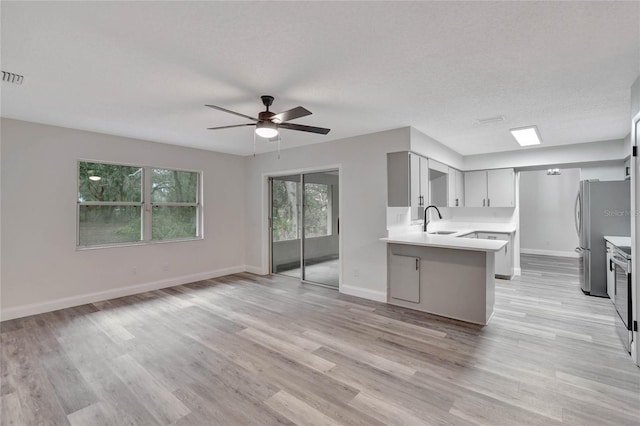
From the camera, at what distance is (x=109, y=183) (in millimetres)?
4508

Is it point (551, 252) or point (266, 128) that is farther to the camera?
point (551, 252)

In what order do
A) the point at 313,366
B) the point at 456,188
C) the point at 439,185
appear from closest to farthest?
the point at 313,366 → the point at 439,185 → the point at 456,188

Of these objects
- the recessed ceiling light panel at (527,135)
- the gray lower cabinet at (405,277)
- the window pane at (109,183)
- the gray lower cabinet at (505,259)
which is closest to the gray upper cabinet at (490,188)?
the gray lower cabinet at (505,259)

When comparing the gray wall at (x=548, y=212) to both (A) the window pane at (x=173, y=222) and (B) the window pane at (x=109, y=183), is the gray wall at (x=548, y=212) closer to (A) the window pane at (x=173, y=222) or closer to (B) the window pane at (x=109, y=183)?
(A) the window pane at (x=173, y=222)

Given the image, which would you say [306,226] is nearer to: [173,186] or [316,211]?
[316,211]

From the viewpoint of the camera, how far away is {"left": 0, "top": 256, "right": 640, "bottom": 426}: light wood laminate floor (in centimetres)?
195

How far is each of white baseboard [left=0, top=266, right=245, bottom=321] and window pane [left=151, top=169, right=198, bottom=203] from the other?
55.8 inches

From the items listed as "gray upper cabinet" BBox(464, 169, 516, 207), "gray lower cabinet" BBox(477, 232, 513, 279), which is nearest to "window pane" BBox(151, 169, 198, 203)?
"gray upper cabinet" BBox(464, 169, 516, 207)

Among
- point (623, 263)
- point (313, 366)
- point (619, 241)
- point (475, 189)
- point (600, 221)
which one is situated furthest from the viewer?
point (475, 189)

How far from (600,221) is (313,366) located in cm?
487

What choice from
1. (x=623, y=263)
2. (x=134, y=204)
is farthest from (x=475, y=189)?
(x=134, y=204)

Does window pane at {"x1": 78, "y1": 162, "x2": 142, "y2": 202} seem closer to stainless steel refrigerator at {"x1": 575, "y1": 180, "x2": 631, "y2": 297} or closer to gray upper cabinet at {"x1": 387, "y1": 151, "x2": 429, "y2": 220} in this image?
gray upper cabinet at {"x1": 387, "y1": 151, "x2": 429, "y2": 220}

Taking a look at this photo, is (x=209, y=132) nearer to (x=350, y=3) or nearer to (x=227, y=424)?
(x=350, y=3)

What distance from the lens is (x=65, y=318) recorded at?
3643mm
